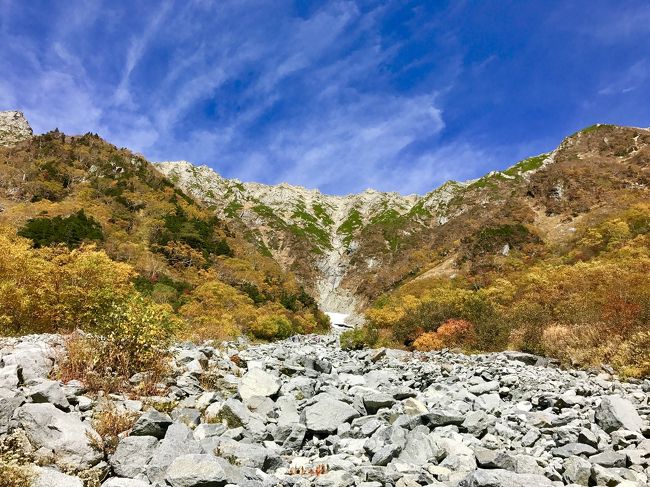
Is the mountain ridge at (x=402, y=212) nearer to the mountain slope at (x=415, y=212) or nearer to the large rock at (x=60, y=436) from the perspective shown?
the mountain slope at (x=415, y=212)

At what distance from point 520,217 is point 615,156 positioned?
20990mm

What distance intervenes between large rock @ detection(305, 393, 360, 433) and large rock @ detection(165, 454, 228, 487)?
2836 millimetres

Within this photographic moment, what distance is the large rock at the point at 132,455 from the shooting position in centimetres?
477

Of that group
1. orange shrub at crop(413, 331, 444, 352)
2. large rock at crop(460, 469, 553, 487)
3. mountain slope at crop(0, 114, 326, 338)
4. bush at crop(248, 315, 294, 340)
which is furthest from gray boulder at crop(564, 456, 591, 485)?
bush at crop(248, 315, 294, 340)

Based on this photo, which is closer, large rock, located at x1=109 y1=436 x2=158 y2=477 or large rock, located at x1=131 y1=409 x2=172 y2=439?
large rock, located at x1=109 y1=436 x2=158 y2=477

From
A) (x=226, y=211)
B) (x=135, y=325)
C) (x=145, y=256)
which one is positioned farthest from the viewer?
(x=226, y=211)

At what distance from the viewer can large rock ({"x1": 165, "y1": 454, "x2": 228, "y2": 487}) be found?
424 cm

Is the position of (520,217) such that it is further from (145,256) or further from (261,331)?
(145,256)

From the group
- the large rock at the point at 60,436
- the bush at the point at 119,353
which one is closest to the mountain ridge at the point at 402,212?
the bush at the point at 119,353

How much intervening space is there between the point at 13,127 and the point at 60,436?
83850mm

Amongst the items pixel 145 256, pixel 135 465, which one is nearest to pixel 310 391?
pixel 135 465

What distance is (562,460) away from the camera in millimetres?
5418

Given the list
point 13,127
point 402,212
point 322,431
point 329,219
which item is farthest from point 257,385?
point 329,219

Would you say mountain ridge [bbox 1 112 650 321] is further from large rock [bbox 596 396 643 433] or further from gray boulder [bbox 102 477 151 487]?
gray boulder [bbox 102 477 151 487]
